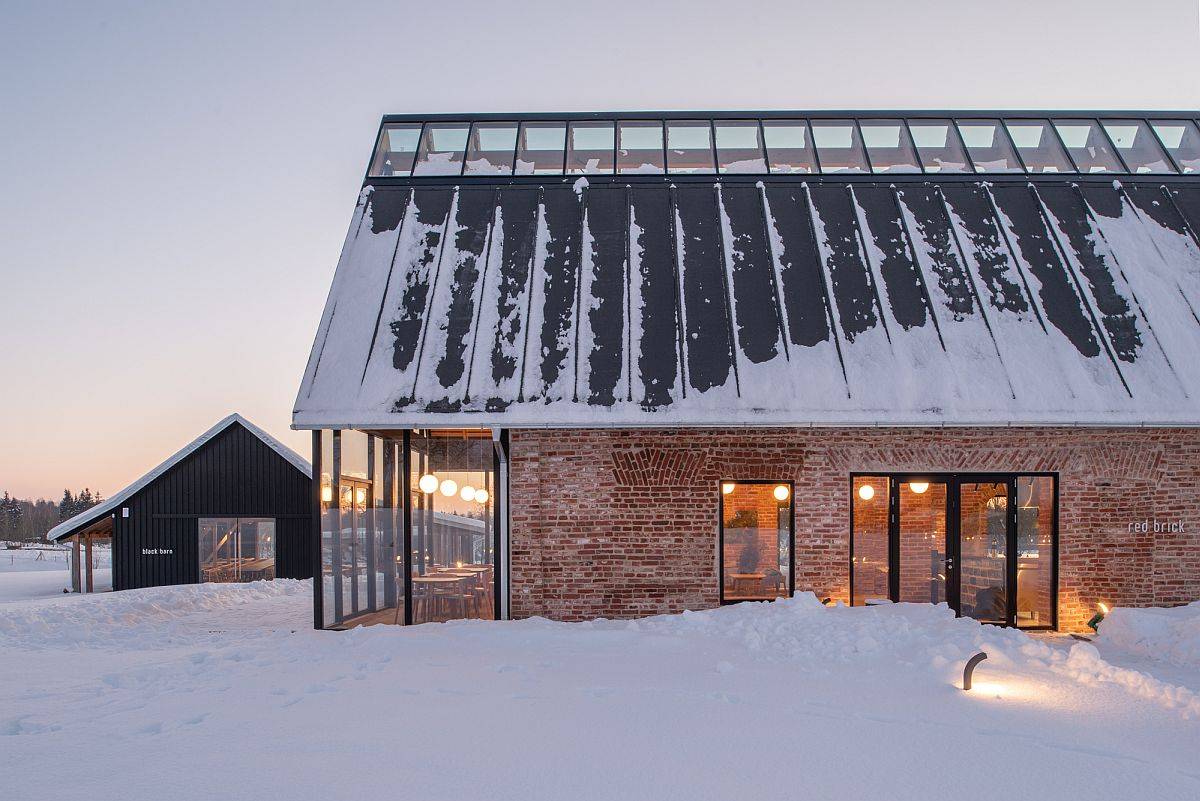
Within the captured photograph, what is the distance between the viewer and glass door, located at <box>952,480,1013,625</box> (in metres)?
10.3

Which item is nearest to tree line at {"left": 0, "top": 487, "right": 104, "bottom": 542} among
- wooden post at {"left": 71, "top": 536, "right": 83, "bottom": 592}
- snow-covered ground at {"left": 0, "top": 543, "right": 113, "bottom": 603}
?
snow-covered ground at {"left": 0, "top": 543, "right": 113, "bottom": 603}

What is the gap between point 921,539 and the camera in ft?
34.0

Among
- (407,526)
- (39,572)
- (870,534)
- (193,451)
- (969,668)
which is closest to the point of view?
(969,668)

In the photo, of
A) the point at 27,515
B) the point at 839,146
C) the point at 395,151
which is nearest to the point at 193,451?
the point at 395,151

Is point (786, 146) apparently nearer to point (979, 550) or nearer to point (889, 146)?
point (889, 146)

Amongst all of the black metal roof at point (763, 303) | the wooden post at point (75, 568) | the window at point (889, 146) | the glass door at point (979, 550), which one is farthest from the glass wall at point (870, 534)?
the wooden post at point (75, 568)

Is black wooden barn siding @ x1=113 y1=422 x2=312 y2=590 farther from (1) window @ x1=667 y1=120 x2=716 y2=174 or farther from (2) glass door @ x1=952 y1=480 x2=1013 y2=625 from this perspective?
(2) glass door @ x1=952 y1=480 x2=1013 y2=625

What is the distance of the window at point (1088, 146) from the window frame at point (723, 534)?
26.6 feet

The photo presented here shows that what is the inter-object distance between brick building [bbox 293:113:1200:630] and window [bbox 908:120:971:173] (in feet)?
7.03

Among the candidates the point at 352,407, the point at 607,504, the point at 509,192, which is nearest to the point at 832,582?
the point at 607,504

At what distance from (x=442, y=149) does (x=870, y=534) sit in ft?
29.7

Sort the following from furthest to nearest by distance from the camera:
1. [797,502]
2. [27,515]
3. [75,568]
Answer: [27,515], [75,568], [797,502]

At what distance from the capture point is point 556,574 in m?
9.93

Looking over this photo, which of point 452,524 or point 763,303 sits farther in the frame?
point 452,524
